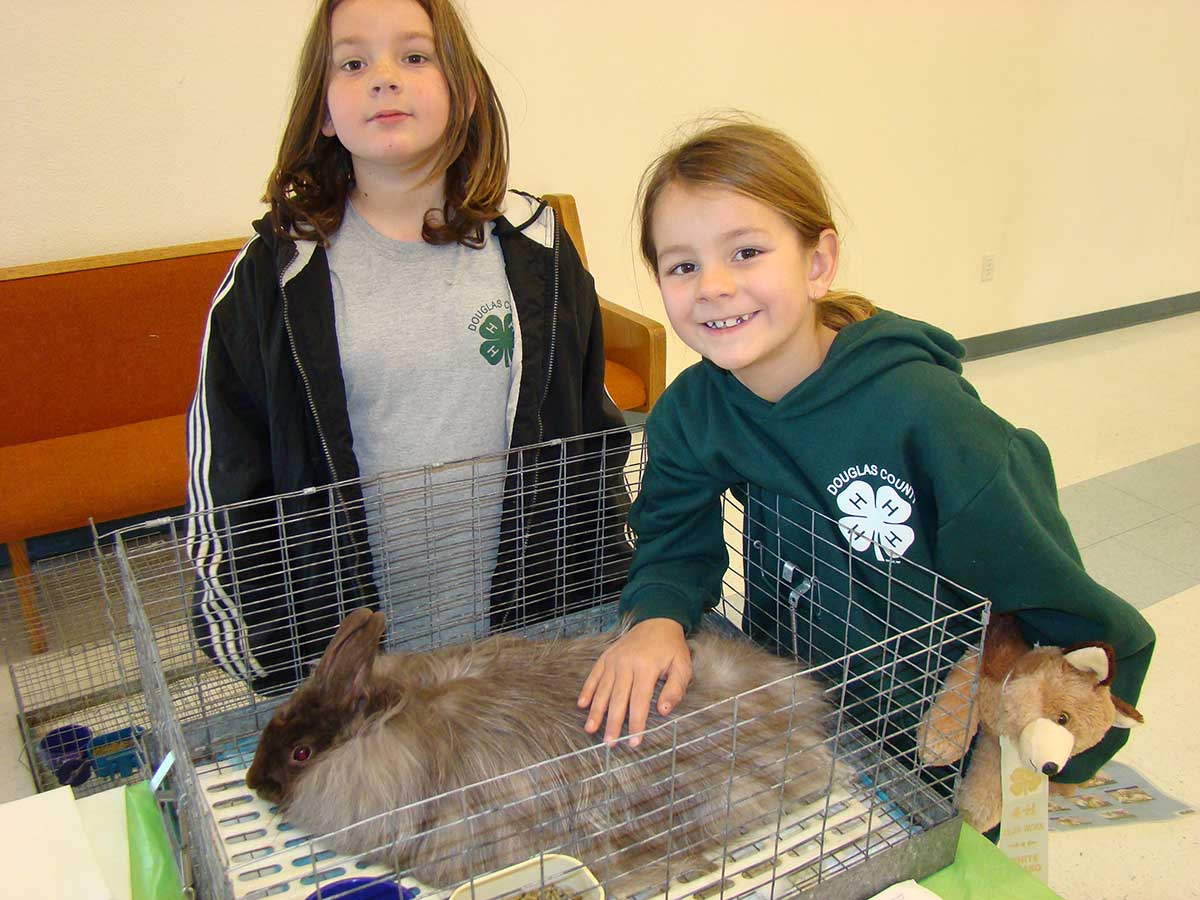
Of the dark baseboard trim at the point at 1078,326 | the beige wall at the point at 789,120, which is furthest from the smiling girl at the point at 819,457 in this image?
the dark baseboard trim at the point at 1078,326

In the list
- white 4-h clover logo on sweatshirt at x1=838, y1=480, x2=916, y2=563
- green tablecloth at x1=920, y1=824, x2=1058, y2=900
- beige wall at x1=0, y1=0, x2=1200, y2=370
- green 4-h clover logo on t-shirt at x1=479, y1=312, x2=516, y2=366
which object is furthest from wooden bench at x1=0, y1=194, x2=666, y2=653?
green tablecloth at x1=920, y1=824, x2=1058, y2=900

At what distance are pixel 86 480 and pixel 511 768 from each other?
1833 mm

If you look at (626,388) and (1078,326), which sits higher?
(626,388)

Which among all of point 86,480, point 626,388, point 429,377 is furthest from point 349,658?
point 626,388

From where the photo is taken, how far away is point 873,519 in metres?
1.15

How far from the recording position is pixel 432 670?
1.15 metres

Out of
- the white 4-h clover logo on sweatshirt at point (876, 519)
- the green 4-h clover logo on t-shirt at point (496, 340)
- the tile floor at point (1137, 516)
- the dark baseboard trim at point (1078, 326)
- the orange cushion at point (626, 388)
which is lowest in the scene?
the tile floor at point (1137, 516)

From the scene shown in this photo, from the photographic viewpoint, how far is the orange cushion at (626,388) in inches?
114

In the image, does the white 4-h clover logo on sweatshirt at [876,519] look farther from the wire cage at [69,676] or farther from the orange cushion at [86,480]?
the orange cushion at [86,480]

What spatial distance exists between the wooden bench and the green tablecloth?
1.98 meters

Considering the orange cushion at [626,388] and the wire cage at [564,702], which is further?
the orange cushion at [626,388]

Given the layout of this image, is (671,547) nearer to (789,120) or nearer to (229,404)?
(229,404)

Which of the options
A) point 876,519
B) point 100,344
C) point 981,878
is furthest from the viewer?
point 100,344

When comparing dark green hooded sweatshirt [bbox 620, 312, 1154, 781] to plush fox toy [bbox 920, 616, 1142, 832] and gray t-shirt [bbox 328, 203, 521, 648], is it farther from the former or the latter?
gray t-shirt [bbox 328, 203, 521, 648]
